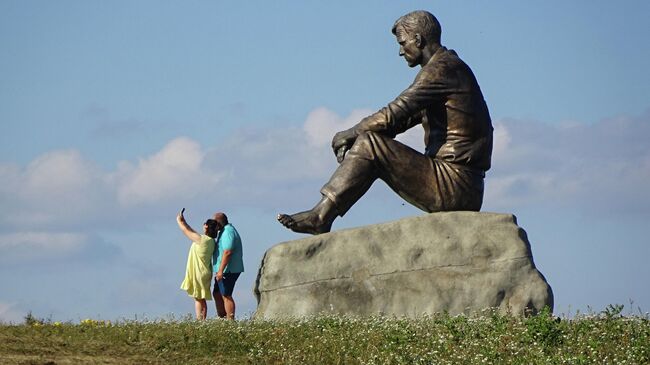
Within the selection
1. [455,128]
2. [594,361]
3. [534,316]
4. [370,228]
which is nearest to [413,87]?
[455,128]

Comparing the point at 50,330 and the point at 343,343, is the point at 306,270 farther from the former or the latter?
the point at 50,330

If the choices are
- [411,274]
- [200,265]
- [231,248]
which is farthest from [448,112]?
[200,265]

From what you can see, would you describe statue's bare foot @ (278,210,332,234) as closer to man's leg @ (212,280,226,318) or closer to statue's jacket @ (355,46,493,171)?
statue's jacket @ (355,46,493,171)

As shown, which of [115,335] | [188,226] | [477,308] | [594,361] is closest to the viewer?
[594,361]

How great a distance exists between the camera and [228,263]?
19875 millimetres

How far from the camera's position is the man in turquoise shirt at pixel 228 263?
19891 millimetres

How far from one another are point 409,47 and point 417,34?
208mm

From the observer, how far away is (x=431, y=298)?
17484 mm

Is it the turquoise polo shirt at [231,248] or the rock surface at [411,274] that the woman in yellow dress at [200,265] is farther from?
the rock surface at [411,274]

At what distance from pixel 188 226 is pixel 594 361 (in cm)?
770

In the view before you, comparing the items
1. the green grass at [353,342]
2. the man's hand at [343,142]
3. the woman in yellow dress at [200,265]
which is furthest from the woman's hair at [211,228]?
the green grass at [353,342]

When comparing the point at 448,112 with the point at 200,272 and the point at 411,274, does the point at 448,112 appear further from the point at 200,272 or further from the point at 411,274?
the point at 200,272

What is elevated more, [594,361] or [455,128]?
[455,128]

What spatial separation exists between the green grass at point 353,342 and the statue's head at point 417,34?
378cm
